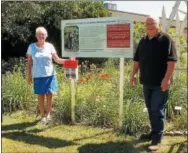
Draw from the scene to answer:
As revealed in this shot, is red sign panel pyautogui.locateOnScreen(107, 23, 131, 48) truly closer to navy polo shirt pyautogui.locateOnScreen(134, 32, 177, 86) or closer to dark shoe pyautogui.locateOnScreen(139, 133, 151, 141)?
navy polo shirt pyautogui.locateOnScreen(134, 32, 177, 86)

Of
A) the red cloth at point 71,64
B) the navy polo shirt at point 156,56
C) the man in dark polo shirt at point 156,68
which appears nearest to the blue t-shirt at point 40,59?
the red cloth at point 71,64

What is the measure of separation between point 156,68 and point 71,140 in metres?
1.67

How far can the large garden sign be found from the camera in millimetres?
6289

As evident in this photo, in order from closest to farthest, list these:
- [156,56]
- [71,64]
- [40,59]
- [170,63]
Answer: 1. [170,63]
2. [156,56]
3. [40,59]
4. [71,64]

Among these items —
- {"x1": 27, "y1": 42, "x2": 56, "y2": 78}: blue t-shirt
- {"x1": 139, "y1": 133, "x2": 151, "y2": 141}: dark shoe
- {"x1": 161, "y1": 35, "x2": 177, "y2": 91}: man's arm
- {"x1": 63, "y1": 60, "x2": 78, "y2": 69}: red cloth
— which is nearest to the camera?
{"x1": 161, "y1": 35, "x2": 177, "y2": 91}: man's arm

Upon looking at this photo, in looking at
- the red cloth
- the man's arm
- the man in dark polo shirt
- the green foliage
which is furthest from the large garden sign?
the green foliage

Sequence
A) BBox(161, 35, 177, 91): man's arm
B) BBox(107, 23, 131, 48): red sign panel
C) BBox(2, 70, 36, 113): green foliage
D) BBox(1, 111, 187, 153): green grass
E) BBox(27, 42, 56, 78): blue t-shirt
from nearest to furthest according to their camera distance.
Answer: BBox(161, 35, 177, 91): man's arm < BBox(1, 111, 187, 153): green grass < BBox(107, 23, 131, 48): red sign panel < BBox(27, 42, 56, 78): blue t-shirt < BBox(2, 70, 36, 113): green foliage

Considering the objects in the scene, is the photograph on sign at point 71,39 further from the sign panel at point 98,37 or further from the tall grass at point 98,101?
the tall grass at point 98,101

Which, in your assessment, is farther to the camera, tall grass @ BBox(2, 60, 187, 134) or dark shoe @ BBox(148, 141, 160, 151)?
tall grass @ BBox(2, 60, 187, 134)

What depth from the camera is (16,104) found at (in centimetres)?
807

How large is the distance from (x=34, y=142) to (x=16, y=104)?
7.13 ft

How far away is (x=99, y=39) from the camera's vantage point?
6609 millimetres

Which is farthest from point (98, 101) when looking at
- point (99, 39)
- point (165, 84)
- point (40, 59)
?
point (165, 84)

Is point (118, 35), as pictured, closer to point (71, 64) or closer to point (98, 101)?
point (71, 64)
